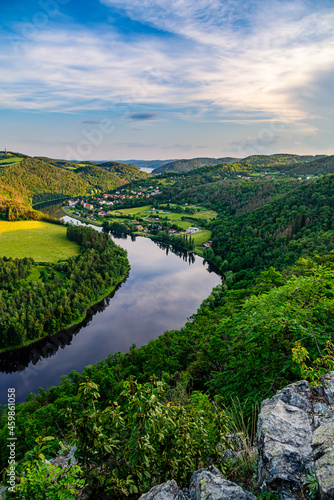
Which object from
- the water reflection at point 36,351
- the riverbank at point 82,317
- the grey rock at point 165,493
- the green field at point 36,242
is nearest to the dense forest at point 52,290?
the riverbank at point 82,317

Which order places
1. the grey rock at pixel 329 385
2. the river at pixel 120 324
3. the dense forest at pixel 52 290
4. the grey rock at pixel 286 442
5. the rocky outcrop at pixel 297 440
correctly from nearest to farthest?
the rocky outcrop at pixel 297 440, the grey rock at pixel 286 442, the grey rock at pixel 329 385, the river at pixel 120 324, the dense forest at pixel 52 290

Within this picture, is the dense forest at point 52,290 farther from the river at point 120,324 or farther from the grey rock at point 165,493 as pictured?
the grey rock at point 165,493

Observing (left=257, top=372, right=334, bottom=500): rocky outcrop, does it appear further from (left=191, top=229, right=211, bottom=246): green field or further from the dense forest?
(left=191, top=229, right=211, bottom=246): green field

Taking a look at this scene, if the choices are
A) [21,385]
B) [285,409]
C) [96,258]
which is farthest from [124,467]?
[96,258]

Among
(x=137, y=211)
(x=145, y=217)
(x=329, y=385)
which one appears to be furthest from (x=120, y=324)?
(x=137, y=211)

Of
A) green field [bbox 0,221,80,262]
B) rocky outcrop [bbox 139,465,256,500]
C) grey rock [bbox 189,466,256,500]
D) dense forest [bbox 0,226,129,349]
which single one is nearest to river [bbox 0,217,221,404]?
dense forest [bbox 0,226,129,349]

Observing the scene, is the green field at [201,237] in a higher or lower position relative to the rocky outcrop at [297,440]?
lower

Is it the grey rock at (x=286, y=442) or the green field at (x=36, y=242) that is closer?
the grey rock at (x=286, y=442)
